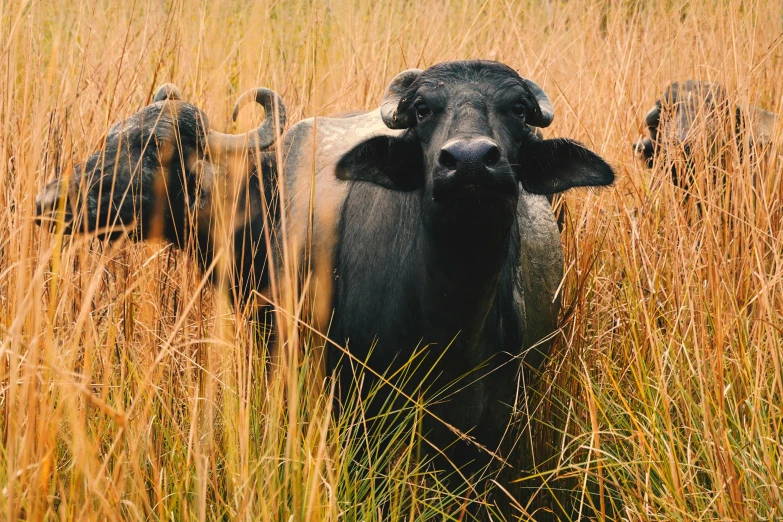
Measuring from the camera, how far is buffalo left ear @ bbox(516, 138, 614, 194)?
3.25 meters

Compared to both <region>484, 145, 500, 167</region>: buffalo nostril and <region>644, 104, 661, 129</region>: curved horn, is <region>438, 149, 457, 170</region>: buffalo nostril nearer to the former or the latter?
<region>484, 145, 500, 167</region>: buffalo nostril

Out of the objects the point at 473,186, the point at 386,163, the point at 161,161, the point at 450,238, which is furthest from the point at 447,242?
the point at 161,161

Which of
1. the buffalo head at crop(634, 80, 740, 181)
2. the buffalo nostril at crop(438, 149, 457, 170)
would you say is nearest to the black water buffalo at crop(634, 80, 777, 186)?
the buffalo head at crop(634, 80, 740, 181)

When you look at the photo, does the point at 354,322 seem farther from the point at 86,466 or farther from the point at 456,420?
the point at 86,466

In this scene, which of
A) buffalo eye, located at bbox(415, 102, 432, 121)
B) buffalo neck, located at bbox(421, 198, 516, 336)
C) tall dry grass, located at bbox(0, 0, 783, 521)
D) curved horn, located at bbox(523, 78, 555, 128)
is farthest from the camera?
curved horn, located at bbox(523, 78, 555, 128)

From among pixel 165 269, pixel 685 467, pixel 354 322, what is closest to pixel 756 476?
pixel 685 467

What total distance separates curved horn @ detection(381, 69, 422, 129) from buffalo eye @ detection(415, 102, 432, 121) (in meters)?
0.07

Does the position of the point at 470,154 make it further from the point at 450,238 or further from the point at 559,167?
the point at 559,167

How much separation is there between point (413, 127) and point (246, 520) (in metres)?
1.75

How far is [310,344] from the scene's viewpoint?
3.21 meters

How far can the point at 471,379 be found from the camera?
3.35 metres

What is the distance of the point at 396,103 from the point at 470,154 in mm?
1050

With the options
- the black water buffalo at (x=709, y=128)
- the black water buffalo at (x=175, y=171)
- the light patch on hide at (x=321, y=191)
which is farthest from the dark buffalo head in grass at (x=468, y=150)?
the black water buffalo at (x=175, y=171)

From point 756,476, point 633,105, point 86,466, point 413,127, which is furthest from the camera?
point 633,105
